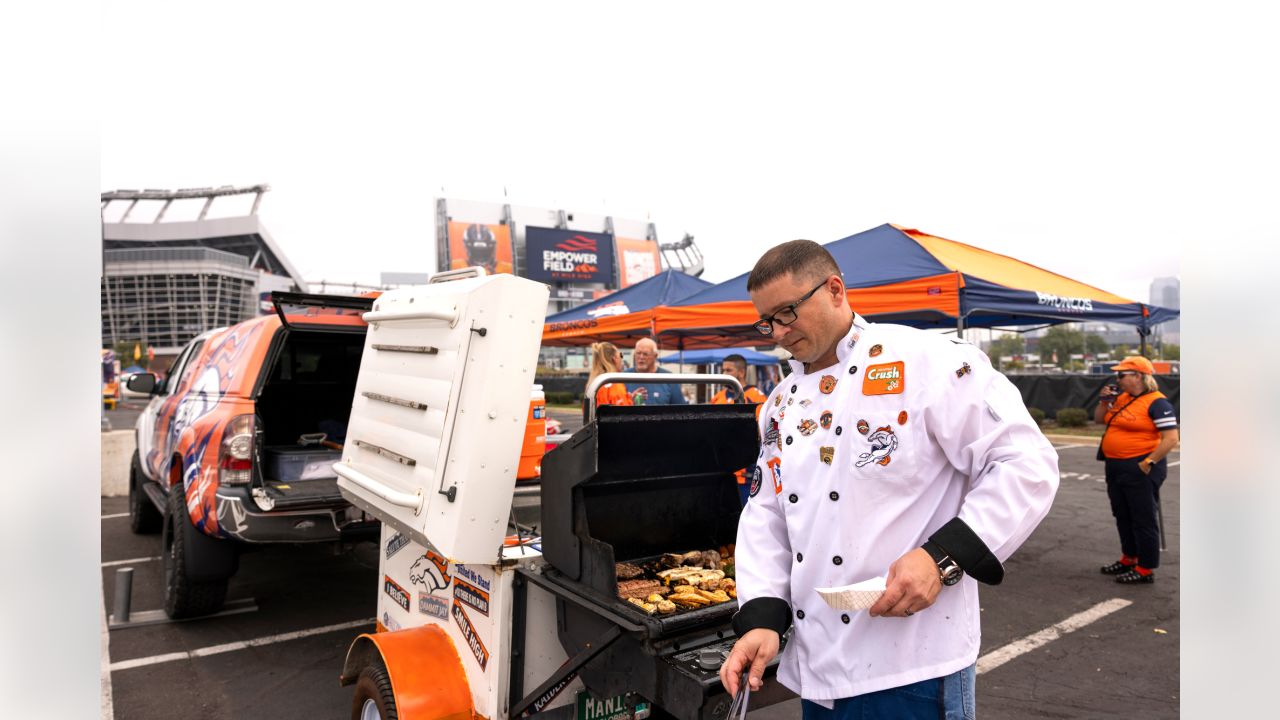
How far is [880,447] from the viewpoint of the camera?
5.65 ft

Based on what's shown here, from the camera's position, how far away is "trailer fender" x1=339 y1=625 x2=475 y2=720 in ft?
8.73

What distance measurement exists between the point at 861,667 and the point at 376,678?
2.02 m

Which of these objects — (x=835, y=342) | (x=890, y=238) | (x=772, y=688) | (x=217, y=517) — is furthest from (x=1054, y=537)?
(x=217, y=517)

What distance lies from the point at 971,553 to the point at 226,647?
17.1 feet

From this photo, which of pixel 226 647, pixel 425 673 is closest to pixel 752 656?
pixel 425 673

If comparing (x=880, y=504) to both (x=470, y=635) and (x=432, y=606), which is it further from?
(x=432, y=606)

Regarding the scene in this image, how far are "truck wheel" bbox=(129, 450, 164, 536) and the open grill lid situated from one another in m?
7.39

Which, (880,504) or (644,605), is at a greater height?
(880,504)

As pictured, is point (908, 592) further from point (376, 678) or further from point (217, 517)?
point (217, 517)

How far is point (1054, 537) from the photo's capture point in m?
7.99

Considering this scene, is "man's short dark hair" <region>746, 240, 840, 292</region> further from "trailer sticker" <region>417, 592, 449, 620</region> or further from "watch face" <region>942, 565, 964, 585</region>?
"trailer sticker" <region>417, 592, 449, 620</region>

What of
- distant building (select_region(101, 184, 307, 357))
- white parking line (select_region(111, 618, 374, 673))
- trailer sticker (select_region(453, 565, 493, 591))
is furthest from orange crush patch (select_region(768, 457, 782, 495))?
distant building (select_region(101, 184, 307, 357))

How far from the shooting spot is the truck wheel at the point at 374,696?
2678 mm

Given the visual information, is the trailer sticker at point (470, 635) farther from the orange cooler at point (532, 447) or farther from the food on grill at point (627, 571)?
the orange cooler at point (532, 447)
